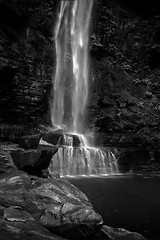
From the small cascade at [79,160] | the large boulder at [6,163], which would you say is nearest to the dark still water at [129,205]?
the large boulder at [6,163]

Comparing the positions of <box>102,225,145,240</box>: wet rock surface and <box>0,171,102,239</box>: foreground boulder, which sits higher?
<box>0,171,102,239</box>: foreground boulder

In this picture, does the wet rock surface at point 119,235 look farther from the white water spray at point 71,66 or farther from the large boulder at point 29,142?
the white water spray at point 71,66

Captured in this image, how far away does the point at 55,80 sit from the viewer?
3472cm

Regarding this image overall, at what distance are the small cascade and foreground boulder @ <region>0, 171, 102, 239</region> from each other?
12.0 metres

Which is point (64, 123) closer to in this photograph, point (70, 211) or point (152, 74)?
point (152, 74)

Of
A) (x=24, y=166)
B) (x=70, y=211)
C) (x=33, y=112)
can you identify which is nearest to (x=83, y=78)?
(x=33, y=112)

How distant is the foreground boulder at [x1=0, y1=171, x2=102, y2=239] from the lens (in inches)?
295

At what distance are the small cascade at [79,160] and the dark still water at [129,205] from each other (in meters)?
5.56

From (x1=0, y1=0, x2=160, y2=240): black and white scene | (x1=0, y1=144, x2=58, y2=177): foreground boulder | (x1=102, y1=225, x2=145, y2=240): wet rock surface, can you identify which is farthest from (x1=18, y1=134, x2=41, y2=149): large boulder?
(x1=102, y1=225, x2=145, y2=240): wet rock surface

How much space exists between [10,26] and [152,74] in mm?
19511

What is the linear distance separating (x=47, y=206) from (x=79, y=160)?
15.0 meters

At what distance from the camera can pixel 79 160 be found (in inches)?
932

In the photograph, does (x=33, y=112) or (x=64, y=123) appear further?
(x=64, y=123)

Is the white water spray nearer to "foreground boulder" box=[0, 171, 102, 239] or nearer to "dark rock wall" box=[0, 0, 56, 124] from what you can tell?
"dark rock wall" box=[0, 0, 56, 124]
